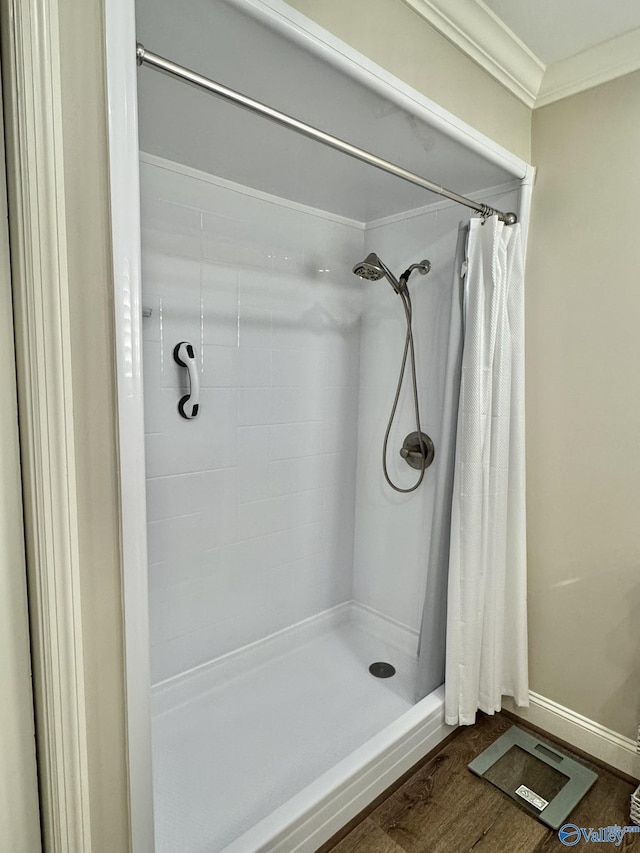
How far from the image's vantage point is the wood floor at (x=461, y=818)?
1.43 metres

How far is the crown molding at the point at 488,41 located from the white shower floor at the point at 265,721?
2.28 meters

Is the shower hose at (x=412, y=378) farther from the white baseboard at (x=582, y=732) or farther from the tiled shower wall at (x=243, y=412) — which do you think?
the white baseboard at (x=582, y=732)

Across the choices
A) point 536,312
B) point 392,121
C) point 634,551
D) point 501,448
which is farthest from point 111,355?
point 634,551

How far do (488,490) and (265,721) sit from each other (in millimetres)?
1212

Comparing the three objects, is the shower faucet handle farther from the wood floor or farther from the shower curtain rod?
the wood floor

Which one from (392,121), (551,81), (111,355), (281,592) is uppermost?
(551,81)

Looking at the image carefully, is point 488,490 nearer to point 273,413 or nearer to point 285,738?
point 273,413

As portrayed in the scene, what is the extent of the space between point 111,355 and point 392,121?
1110 mm

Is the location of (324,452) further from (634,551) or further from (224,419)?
(634,551)

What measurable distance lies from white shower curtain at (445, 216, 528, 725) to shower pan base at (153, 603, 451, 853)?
215 millimetres

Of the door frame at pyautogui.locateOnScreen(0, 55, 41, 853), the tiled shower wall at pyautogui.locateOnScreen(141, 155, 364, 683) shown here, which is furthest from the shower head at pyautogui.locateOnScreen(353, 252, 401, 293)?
the door frame at pyautogui.locateOnScreen(0, 55, 41, 853)

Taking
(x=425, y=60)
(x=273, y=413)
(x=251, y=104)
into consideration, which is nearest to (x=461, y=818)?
(x=273, y=413)

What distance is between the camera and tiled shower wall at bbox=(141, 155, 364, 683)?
1.85m

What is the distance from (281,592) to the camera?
2.33 meters
